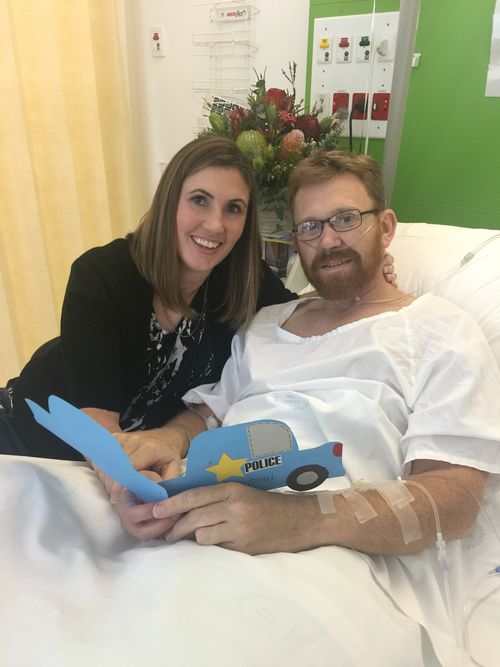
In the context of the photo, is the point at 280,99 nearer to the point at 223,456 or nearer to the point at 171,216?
the point at 171,216

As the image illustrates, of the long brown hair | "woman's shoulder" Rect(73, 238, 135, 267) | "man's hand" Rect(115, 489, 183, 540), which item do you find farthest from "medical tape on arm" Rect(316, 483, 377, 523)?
"woman's shoulder" Rect(73, 238, 135, 267)

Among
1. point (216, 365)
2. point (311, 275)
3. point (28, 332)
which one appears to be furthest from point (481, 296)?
point (28, 332)

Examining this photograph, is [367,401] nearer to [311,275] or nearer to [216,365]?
[311,275]

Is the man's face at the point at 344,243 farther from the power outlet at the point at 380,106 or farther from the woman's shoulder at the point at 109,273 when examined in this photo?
the power outlet at the point at 380,106

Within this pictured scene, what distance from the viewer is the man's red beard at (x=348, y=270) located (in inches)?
47.8

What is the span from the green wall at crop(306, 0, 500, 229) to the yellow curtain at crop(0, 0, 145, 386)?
104 cm

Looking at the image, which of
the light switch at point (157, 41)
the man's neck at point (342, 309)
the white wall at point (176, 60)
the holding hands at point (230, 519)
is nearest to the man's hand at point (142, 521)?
the holding hands at point (230, 519)

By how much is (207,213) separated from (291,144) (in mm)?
534

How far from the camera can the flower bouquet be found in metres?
1.62

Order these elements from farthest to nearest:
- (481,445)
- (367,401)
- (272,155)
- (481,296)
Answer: (272,155) < (481,296) < (367,401) < (481,445)

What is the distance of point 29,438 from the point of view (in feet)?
4.43

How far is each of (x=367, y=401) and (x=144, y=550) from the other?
496mm

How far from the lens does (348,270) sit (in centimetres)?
121

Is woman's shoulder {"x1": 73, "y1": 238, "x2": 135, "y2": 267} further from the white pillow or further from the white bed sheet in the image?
the white pillow
